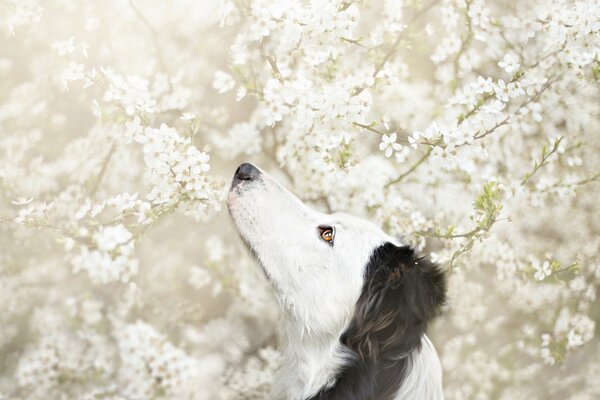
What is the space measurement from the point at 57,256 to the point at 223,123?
1.30 m

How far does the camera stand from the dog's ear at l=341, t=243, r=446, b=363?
2.08 m

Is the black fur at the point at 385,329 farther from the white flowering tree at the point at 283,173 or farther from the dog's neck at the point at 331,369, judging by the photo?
the white flowering tree at the point at 283,173

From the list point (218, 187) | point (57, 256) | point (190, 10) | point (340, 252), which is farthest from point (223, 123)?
point (340, 252)

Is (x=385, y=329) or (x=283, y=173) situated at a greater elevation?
(x=385, y=329)

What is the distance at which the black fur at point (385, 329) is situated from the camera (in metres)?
2.08

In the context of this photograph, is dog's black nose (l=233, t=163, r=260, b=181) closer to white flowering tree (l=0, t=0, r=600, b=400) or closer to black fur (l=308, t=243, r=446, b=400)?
white flowering tree (l=0, t=0, r=600, b=400)

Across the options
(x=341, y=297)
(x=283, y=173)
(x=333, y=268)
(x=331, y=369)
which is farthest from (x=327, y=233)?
(x=283, y=173)

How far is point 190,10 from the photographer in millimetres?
3691

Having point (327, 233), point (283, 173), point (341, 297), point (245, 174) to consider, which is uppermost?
point (245, 174)

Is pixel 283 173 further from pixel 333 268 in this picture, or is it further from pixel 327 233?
pixel 333 268

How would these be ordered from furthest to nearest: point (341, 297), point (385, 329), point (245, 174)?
point (245, 174), point (341, 297), point (385, 329)

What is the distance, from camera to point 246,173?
8.14ft

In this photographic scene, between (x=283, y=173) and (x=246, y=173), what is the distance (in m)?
1.14

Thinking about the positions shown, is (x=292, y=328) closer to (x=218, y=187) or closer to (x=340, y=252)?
(x=340, y=252)
